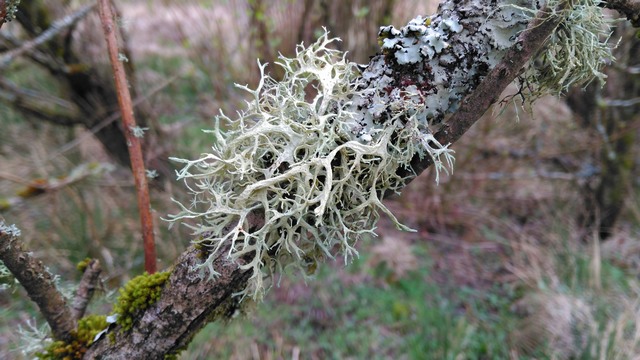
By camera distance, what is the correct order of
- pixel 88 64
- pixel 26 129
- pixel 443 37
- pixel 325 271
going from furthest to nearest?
pixel 26 129
pixel 325 271
pixel 88 64
pixel 443 37

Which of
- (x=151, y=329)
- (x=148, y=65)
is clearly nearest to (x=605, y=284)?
(x=151, y=329)

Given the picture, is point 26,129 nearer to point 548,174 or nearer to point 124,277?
point 124,277

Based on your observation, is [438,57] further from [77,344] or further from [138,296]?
[77,344]

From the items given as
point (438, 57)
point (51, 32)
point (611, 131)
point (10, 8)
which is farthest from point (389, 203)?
point (10, 8)

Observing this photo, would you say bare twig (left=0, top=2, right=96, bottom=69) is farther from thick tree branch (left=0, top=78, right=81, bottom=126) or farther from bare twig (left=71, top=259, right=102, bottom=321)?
bare twig (left=71, top=259, right=102, bottom=321)

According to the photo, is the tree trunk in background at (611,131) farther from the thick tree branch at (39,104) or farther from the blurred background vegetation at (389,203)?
the thick tree branch at (39,104)

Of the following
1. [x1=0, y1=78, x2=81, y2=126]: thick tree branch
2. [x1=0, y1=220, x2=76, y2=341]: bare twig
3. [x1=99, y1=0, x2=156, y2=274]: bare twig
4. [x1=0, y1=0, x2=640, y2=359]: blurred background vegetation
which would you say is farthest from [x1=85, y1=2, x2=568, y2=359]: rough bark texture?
[x1=0, y1=78, x2=81, y2=126]: thick tree branch

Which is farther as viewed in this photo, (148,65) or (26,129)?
(148,65)
